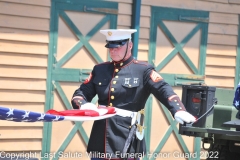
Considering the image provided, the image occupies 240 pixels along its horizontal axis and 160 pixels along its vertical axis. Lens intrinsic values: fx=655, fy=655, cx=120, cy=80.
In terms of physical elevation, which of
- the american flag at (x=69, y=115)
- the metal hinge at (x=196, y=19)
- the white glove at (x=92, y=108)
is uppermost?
the metal hinge at (x=196, y=19)

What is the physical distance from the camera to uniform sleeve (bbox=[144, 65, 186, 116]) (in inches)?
219

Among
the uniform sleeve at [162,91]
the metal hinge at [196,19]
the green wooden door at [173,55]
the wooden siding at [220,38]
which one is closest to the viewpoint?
the uniform sleeve at [162,91]

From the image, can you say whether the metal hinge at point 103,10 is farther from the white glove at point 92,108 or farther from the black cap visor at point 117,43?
the white glove at point 92,108

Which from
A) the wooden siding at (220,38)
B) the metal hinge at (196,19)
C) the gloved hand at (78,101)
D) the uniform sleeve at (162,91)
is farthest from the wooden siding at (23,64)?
the uniform sleeve at (162,91)

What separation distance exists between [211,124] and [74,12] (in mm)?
2534

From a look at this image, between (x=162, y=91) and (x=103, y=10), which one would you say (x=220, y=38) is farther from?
(x=162, y=91)

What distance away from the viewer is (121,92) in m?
5.86

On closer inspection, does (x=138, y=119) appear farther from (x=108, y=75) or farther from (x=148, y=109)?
(x=148, y=109)

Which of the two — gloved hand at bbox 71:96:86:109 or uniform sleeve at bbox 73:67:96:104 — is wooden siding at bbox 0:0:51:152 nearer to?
uniform sleeve at bbox 73:67:96:104

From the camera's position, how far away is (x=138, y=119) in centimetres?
587

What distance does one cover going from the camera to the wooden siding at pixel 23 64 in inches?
321

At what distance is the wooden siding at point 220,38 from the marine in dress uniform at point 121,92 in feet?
12.6

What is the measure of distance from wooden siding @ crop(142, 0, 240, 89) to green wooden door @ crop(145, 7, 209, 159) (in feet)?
0.36

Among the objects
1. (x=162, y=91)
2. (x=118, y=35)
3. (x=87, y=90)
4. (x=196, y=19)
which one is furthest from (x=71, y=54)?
(x=162, y=91)
